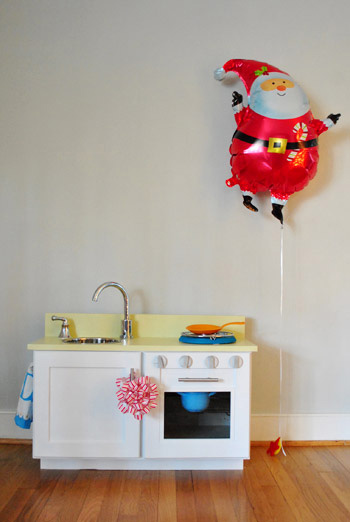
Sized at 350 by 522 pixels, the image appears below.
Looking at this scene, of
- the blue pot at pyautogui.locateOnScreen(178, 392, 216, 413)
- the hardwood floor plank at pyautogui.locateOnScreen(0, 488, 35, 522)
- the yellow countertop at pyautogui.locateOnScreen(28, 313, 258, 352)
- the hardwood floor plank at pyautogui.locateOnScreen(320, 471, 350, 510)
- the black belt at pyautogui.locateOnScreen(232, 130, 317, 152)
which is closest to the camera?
the hardwood floor plank at pyautogui.locateOnScreen(0, 488, 35, 522)

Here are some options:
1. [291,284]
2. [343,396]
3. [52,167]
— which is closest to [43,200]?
[52,167]

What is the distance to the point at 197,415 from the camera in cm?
237

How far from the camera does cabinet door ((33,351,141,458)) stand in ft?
7.70

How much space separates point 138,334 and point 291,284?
878 millimetres

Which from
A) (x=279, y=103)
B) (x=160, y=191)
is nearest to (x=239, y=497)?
(x=160, y=191)

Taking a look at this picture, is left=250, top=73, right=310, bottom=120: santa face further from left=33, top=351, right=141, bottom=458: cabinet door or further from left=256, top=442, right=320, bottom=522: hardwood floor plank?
left=256, top=442, right=320, bottom=522: hardwood floor plank

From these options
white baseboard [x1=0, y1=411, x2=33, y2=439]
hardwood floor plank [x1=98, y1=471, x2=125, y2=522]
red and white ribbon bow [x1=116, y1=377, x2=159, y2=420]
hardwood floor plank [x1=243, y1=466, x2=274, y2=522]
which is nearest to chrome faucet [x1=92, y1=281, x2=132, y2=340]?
red and white ribbon bow [x1=116, y1=377, x2=159, y2=420]

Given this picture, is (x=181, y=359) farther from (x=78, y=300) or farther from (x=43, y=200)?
(x=43, y=200)

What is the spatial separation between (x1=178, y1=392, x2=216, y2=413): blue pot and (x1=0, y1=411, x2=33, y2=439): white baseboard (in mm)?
969

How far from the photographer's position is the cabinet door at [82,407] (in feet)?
7.70

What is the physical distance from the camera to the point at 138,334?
2723 mm

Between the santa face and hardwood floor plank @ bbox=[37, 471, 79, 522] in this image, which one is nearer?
hardwood floor plank @ bbox=[37, 471, 79, 522]

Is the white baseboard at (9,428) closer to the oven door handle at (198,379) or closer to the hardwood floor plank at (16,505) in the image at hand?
the hardwood floor plank at (16,505)

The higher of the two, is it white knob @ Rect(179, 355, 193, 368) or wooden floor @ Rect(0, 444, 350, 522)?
white knob @ Rect(179, 355, 193, 368)
